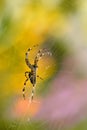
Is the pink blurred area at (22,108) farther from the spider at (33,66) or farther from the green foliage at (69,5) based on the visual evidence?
the green foliage at (69,5)

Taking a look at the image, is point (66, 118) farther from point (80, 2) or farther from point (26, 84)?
point (80, 2)

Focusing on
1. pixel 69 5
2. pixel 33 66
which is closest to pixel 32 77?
pixel 33 66

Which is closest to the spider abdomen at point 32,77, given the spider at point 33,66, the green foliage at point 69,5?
the spider at point 33,66

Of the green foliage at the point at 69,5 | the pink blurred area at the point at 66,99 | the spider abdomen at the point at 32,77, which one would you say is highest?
the green foliage at the point at 69,5

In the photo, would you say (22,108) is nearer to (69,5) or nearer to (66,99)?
(66,99)

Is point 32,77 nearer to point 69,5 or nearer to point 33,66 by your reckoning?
point 33,66

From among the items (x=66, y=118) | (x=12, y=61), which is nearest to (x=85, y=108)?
(x=66, y=118)

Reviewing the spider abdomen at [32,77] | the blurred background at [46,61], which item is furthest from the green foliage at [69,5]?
the spider abdomen at [32,77]

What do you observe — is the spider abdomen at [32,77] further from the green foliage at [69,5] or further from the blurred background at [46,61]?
the green foliage at [69,5]

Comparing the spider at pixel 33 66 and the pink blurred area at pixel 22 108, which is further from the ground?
the spider at pixel 33 66

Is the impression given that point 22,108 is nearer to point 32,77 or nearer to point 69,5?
point 32,77
